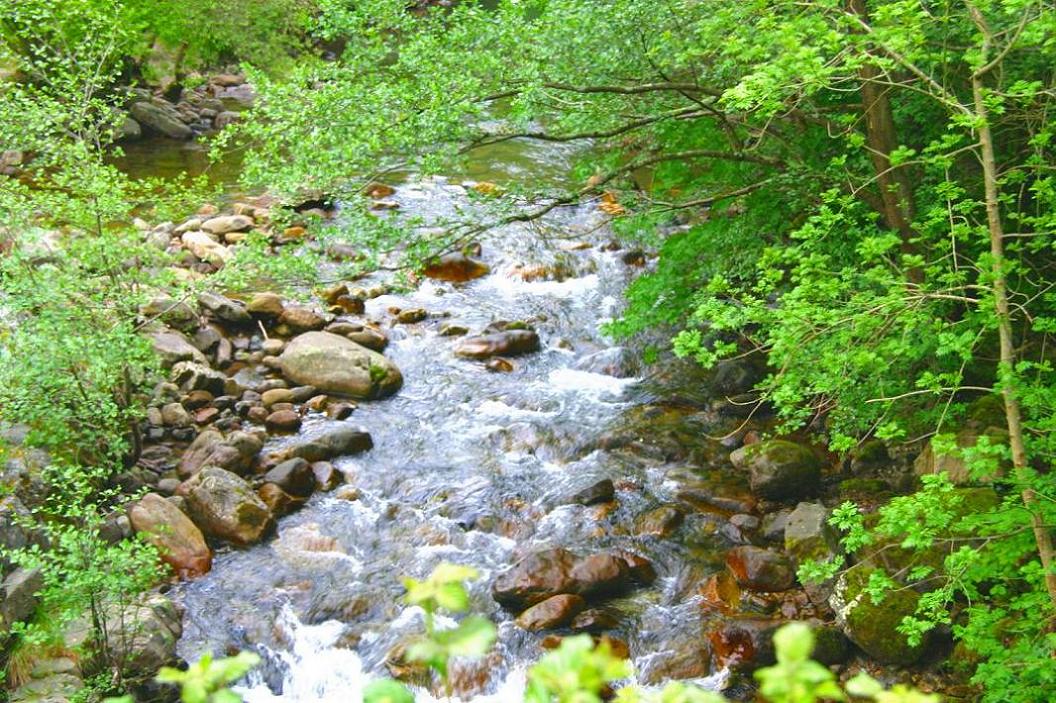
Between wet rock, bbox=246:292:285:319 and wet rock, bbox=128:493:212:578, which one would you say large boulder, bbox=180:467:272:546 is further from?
wet rock, bbox=246:292:285:319

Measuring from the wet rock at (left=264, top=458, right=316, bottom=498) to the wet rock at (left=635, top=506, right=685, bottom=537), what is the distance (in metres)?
4.34

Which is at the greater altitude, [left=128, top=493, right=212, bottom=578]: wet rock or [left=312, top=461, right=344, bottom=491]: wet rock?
[left=128, top=493, right=212, bottom=578]: wet rock

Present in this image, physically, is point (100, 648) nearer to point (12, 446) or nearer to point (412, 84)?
point (12, 446)

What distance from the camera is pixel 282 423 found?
1255 cm

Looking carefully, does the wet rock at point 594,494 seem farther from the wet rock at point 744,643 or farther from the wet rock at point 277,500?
the wet rock at point 277,500

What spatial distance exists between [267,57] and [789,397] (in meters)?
25.5

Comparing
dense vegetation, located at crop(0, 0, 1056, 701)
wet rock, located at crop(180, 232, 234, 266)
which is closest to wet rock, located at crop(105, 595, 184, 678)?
dense vegetation, located at crop(0, 0, 1056, 701)

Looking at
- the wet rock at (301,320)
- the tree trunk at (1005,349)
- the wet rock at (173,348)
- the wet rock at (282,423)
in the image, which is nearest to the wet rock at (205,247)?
the wet rock at (301,320)

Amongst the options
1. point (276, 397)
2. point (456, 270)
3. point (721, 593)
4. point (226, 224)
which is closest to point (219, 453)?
point (276, 397)

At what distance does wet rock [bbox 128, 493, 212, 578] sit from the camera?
9.74 m

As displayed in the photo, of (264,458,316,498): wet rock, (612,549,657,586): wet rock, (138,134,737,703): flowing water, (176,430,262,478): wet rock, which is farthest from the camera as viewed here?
(176,430,262,478): wet rock

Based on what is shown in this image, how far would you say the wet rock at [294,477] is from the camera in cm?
1112

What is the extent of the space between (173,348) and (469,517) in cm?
591

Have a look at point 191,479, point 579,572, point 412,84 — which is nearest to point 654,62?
point 412,84
